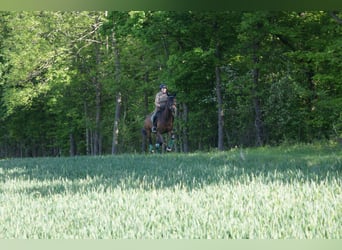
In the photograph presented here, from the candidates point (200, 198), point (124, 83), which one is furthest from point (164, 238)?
point (124, 83)

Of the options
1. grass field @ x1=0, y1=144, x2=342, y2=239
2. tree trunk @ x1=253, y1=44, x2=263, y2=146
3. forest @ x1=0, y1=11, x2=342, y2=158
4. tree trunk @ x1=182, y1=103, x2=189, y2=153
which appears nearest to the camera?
grass field @ x1=0, y1=144, x2=342, y2=239

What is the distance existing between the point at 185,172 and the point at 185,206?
2.08 metres

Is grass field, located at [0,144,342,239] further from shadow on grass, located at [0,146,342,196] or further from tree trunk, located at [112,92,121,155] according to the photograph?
tree trunk, located at [112,92,121,155]

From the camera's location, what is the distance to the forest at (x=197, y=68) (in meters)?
9.05

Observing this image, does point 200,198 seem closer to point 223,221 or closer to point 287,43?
point 223,221

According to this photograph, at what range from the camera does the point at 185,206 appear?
3.34 meters

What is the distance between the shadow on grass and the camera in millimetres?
4531

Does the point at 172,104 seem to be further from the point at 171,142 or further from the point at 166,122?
the point at 171,142

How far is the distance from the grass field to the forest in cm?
380

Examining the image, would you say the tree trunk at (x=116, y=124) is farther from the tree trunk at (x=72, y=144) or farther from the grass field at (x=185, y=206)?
the grass field at (x=185, y=206)

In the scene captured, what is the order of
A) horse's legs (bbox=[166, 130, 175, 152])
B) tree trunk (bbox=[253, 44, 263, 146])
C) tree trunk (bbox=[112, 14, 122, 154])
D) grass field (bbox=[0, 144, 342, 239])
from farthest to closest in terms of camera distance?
tree trunk (bbox=[112, 14, 122, 154]) < tree trunk (bbox=[253, 44, 263, 146]) < horse's legs (bbox=[166, 130, 175, 152]) < grass field (bbox=[0, 144, 342, 239])

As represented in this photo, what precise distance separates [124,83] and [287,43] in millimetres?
3556

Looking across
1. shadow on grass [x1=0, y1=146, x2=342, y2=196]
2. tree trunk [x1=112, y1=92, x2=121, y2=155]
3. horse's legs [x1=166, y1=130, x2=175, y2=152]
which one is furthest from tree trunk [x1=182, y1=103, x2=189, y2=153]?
shadow on grass [x1=0, y1=146, x2=342, y2=196]

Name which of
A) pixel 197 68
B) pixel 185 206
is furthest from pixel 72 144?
pixel 185 206
